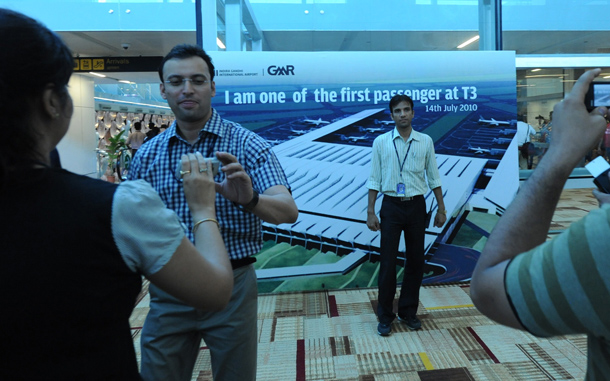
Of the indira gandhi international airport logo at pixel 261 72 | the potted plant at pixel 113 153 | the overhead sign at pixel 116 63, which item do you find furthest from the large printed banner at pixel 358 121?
the potted plant at pixel 113 153

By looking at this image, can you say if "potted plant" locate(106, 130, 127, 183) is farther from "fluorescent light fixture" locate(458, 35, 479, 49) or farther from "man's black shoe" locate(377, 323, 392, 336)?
"man's black shoe" locate(377, 323, 392, 336)

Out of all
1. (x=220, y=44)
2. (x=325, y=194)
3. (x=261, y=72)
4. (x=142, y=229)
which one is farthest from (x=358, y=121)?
(x=142, y=229)

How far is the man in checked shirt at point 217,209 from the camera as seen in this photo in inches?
63.8

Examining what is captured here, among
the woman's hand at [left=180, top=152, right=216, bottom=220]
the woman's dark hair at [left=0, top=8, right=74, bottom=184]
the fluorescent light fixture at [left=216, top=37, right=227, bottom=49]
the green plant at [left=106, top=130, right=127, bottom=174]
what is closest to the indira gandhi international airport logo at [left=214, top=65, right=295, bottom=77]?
the fluorescent light fixture at [left=216, top=37, right=227, bottom=49]

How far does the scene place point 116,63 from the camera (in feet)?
41.8

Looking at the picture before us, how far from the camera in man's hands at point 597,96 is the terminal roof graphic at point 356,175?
351 cm

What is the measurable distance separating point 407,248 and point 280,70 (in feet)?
6.13

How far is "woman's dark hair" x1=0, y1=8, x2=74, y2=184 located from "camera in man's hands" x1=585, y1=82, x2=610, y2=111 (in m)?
0.88

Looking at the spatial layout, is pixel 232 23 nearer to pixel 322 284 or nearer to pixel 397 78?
pixel 397 78

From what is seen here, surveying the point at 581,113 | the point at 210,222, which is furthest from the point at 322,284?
the point at 581,113

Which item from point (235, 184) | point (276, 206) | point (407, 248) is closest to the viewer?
point (235, 184)

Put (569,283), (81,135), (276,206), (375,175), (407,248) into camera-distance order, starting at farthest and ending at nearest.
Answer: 1. (81,135)
2. (375,175)
3. (407,248)
4. (276,206)
5. (569,283)

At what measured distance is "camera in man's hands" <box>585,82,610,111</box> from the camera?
82 cm

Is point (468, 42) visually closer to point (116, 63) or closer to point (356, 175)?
point (356, 175)
